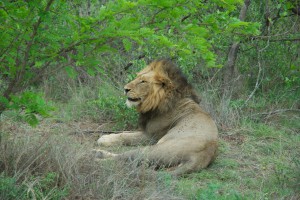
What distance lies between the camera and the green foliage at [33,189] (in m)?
3.94

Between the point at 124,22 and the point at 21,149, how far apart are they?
1.47m

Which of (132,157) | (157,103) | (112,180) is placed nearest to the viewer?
(112,180)

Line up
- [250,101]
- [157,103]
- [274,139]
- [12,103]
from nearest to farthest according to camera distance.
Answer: [12,103] < [157,103] < [274,139] < [250,101]

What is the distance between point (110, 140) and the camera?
268 inches

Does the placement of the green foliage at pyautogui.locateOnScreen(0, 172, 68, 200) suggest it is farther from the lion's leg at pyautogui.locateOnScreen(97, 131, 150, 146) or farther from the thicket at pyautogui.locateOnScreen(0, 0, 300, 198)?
the lion's leg at pyautogui.locateOnScreen(97, 131, 150, 146)

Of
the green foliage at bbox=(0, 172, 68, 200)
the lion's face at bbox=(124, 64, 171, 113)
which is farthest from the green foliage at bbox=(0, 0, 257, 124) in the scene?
the lion's face at bbox=(124, 64, 171, 113)

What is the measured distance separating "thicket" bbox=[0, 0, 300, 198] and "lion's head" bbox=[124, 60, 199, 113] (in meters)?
0.40

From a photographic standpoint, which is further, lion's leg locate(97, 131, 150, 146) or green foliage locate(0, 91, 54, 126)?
lion's leg locate(97, 131, 150, 146)

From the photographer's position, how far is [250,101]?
904 cm

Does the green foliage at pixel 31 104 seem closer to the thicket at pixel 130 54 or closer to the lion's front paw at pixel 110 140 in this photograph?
the thicket at pixel 130 54

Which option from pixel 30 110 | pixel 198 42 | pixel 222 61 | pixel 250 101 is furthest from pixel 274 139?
pixel 30 110

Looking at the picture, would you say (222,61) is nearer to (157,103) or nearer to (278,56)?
(278,56)

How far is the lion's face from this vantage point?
6668mm

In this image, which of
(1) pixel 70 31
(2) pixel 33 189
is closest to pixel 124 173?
(2) pixel 33 189
